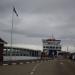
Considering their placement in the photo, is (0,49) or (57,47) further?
(57,47)

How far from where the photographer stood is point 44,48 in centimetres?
19688

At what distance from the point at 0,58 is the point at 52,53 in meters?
156

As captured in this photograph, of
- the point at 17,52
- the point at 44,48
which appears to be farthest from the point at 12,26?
the point at 44,48

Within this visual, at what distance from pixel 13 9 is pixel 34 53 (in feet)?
141

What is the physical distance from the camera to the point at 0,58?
4269 centimetres

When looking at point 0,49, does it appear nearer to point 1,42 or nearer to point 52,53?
point 1,42

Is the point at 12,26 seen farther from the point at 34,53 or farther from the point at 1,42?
the point at 34,53

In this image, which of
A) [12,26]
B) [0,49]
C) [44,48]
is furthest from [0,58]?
[44,48]

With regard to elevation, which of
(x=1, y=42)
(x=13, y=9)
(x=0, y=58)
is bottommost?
(x=0, y=58)

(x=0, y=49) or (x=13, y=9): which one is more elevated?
(x=13, y=9)

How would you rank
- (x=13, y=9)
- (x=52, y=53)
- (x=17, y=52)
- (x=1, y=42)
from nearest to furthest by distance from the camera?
(x=1, y=42), (x=13, y=9), (x=17, y=52), (x=52, y=53)

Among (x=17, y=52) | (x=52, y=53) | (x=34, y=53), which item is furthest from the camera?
(x=52, y=53)

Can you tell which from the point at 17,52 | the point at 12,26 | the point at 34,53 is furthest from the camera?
the point at 34,53

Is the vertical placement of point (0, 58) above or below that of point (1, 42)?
below
